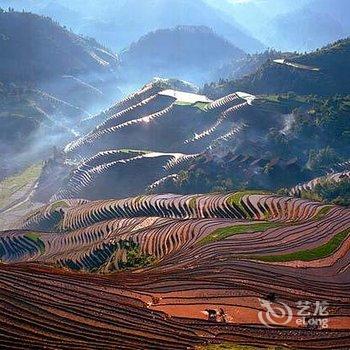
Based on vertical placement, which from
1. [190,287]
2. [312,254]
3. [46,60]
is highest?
[46,60]

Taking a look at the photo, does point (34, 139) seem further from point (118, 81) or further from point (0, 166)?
point (118, 81)

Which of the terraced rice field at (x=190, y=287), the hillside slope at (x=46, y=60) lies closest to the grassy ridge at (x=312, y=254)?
the terraced rice field at (x=190, y=287)

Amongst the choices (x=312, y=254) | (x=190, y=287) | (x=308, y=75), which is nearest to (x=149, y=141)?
(x=308, y=75)

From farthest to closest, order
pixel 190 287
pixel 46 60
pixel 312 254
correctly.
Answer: pixel 46 60 → pixel 312 254 → pixel 190 287

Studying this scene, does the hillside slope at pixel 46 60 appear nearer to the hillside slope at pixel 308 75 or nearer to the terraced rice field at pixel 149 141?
the terraced rice field at pixel 149 141

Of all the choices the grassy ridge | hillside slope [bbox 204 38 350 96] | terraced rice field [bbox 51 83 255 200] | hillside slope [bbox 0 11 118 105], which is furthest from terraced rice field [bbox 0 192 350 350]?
hillside slope [bbox 0 11 118 105]

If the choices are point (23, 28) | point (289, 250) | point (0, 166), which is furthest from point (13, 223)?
point (23, 28)

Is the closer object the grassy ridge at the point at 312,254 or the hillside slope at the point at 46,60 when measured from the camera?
the grassy ridge at the point at 312,254

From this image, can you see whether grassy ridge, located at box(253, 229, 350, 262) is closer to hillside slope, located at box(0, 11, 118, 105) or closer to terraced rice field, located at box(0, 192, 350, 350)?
terraced rice field, located at box(0, 192, 350, 350)

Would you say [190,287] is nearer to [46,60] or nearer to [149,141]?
[149,141]
